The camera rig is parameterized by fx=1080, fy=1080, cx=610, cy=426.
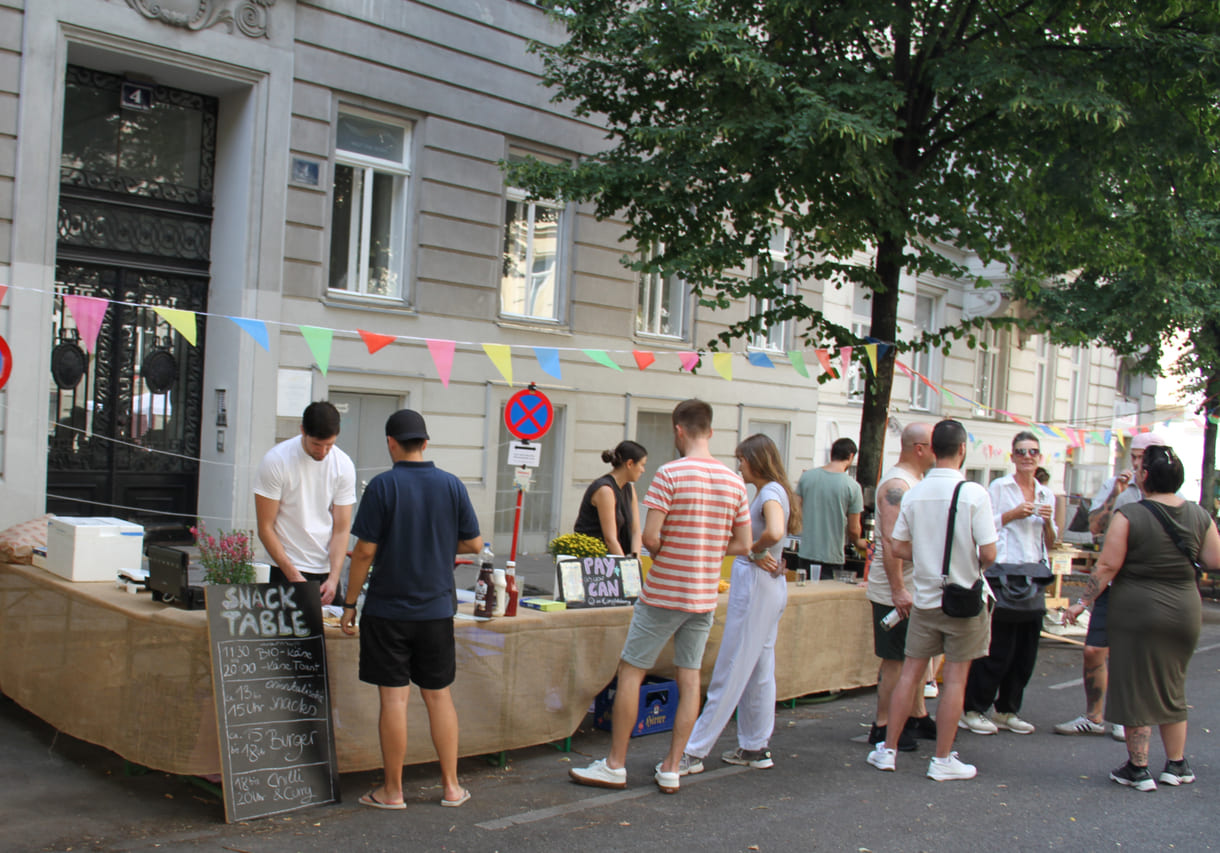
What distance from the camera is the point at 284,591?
505cm

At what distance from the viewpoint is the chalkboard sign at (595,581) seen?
6332 millimetres

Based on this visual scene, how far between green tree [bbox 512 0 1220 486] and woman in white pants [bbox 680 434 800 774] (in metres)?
4.87

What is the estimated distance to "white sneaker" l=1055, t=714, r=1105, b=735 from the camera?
7.27 meters

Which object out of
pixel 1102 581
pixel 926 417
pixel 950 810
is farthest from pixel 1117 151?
pixel 926 417

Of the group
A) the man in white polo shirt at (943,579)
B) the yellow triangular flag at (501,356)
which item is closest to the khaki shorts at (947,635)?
the man in white polo shirt at (943,579)

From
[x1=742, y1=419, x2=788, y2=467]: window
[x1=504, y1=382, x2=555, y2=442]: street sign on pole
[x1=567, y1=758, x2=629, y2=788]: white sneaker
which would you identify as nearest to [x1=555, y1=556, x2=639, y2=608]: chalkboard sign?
[x1=567, y1=758, x2=629, y2=788]: white sneaker

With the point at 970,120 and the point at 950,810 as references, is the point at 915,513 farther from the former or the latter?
the point at 970,120

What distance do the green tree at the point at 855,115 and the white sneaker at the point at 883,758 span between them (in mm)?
5762

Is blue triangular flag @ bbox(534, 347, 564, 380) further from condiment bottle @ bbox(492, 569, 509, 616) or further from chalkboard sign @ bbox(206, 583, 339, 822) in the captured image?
chalkboard sign @ bbox(206, 583, 339, 822)

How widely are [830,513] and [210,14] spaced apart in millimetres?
7956

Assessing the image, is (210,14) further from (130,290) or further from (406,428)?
(406,428)

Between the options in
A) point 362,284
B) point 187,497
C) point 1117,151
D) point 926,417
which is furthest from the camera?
point 926,417

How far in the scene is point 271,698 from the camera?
4.91 metres

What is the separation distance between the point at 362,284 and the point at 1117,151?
8346 millimetres
